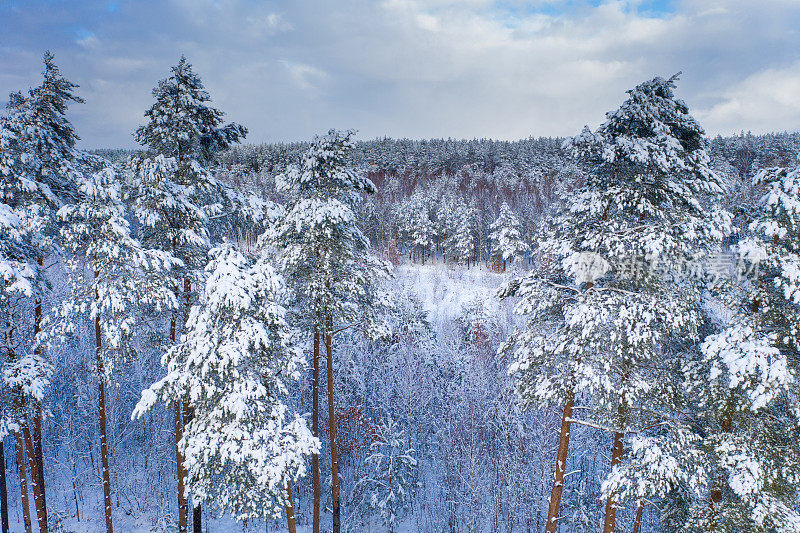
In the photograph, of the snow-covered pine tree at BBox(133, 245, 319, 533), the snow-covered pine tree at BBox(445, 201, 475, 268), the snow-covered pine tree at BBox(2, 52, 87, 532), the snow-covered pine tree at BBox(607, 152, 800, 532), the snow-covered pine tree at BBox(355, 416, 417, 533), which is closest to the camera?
the snow-covered pine tree at BBox(607, 152, 800, 532)

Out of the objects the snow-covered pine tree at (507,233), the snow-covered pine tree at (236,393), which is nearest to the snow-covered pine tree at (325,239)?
the snow-covered pine tree at (236,393)

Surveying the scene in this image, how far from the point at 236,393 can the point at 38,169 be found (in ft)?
28.5

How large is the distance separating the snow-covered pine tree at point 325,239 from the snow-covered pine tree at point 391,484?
5.21m

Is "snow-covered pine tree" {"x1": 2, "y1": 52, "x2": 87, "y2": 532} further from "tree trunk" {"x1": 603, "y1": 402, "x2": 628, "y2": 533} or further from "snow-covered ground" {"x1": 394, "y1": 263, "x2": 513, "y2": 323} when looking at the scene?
"snow-covered ground" {"x1": 394, "y1": 263, "x2": 513, "y2": 323}

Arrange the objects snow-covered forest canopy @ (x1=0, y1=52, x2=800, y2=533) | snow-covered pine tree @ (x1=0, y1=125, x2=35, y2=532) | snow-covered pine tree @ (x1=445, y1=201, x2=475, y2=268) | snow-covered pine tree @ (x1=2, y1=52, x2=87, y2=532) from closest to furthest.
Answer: snow-covered forest canopy @ (x1=0, y1=52, x2=800, y2=533) < snow-covered pine tree @ (x1=0, y1=125, x2=35, y2=532) < snow-covered pine tree @ (x1=2, y1=52, x2=87, y2=532) < snow-covered pine tree @ (x1=445, y1=201, x2=475, y2=268)

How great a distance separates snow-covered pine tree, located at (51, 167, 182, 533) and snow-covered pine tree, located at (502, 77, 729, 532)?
9.59 m

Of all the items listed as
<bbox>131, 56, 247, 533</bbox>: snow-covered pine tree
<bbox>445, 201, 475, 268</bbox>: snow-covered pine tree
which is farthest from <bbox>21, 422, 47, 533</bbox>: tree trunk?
<bbox>445, 201, 475, 268</bbox>: snow-covered pine tree

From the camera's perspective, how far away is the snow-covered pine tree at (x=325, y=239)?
455 inches

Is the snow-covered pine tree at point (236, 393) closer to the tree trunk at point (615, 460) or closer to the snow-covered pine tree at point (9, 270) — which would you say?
the snow-covered pine tree at point (9, 270)

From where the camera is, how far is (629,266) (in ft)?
28.8

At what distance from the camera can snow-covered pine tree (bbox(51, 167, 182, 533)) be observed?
10508mm

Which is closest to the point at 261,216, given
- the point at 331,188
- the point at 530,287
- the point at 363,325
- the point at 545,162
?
the point at 331,188

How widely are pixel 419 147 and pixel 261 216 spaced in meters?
119

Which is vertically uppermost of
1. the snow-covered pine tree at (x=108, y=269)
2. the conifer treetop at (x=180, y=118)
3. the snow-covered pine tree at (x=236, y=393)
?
the conifer treetop at (x=180, y=118)
